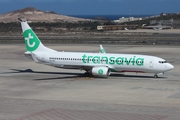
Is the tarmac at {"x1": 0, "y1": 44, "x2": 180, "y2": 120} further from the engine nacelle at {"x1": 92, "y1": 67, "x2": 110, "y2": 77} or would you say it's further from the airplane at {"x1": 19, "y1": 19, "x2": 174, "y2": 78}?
the airplane at {"x1": 19, "y1": 19, "x2": 174, "y2": 78}

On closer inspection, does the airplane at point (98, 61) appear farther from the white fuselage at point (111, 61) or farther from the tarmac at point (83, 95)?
the tarmac at point (83, 95)

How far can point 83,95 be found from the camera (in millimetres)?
47625

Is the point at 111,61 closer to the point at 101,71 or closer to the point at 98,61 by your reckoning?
the point at 98,61

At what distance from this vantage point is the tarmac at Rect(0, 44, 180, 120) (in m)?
38.8

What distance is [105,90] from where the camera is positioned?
1998 inches

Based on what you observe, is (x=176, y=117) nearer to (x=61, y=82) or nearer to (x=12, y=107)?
(x=12, y=107)

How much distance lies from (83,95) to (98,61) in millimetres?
13311

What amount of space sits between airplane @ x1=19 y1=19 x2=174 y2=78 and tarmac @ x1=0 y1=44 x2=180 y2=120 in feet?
3.86

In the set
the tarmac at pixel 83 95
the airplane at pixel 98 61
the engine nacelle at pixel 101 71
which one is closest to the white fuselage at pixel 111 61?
the airplane at pixel 98 61

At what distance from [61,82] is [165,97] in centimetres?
1521

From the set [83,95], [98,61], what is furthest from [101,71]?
[83,95]

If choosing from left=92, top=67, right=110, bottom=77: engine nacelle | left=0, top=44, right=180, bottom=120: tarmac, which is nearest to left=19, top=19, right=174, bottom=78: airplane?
left=92, top=67, right=110, bottom=77: engine nacelle

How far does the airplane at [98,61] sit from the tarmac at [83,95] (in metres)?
1.18

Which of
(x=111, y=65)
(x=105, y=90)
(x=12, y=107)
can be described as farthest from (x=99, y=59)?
(x=12, y=107)
